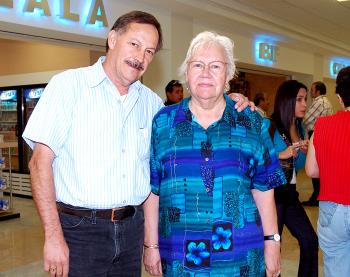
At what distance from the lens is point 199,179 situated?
1.79 metres

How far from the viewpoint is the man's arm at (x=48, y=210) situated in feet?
5.68

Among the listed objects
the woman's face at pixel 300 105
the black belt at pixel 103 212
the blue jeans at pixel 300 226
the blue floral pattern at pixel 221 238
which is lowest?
the blue jeans at pixel 300 226

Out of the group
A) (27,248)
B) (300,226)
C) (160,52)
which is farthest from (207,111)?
(160,52)

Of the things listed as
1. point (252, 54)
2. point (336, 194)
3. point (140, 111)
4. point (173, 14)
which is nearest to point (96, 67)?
point (140, 111)

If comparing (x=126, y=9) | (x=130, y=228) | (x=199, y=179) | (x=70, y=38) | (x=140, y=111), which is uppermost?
(x=126, y=9)

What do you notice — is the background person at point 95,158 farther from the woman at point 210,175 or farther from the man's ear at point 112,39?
the woman at point 210,175

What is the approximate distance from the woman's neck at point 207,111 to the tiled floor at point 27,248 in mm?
2313

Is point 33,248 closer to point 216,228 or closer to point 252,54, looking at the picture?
point 216,228

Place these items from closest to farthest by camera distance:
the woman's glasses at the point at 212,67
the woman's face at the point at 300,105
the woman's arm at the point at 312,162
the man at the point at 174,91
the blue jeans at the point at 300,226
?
the woman's glasses at the point at 212,67
the woman's arm at the point at 312,162
the blue jeans at the point at 300,226
the woman's face at the point at 300,105
the man at the point at 174,91

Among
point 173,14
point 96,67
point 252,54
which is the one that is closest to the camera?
point 96,67

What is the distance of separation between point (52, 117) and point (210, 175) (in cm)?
72

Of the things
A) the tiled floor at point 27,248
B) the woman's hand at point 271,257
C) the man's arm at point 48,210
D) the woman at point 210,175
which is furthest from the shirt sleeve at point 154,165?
the tiled floor at point 27,248

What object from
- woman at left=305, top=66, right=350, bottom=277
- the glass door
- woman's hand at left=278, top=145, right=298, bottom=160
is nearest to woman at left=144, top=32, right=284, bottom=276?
woman at left=305, top=66, right=350, bottom=277

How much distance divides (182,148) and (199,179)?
16 cm
